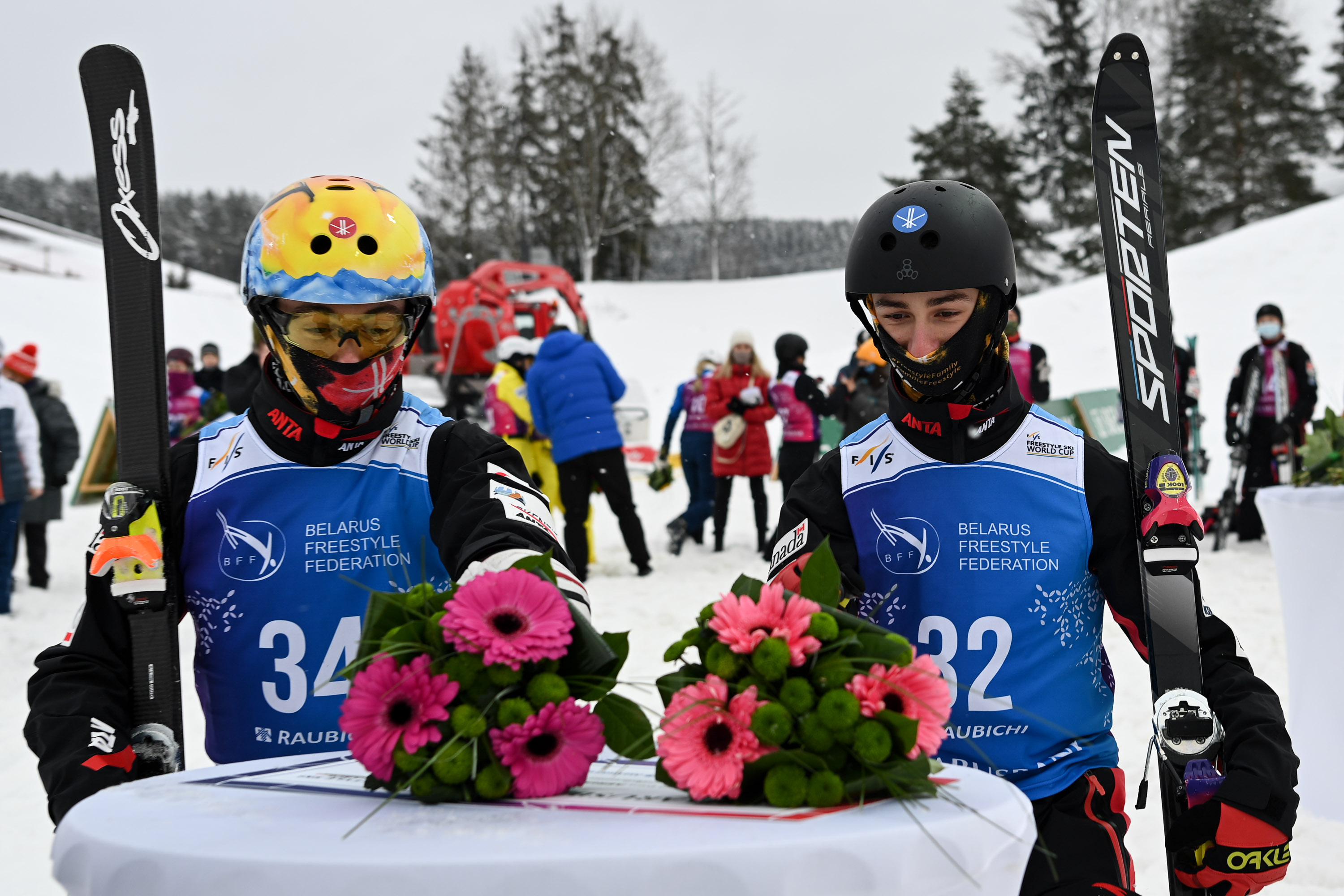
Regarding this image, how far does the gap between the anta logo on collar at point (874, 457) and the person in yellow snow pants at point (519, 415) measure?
6594 mm

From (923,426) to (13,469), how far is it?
832 cm

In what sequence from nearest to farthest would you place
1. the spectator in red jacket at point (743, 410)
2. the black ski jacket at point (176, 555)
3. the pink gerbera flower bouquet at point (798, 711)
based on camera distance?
the pink gerbera flower bouquet at point (798, 711), the black ski jacket at point (176, 555), the spectator in red jacket at point (743, 410)

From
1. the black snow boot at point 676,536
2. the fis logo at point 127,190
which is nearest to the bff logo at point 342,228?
the fis logo at point 127,190

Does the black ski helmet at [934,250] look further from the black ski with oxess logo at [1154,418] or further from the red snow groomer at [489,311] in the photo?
the red snow groomer at [489,311]

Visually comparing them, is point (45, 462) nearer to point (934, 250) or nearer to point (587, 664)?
point (934, 250)

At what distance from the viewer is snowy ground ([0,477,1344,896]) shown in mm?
4016

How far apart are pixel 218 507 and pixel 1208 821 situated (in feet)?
7.08

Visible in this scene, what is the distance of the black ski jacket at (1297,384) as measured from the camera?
31.3 feet

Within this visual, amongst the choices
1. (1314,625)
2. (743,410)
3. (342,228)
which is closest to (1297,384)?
(743,410)

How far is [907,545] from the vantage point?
234 cm

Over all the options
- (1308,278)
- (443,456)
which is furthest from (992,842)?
(1308,278)

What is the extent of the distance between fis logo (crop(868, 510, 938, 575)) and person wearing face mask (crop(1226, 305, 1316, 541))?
8623mm

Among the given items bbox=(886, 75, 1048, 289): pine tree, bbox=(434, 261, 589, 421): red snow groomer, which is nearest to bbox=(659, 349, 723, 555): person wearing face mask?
bbox=(434, 261, 589, 421): red snow groomer

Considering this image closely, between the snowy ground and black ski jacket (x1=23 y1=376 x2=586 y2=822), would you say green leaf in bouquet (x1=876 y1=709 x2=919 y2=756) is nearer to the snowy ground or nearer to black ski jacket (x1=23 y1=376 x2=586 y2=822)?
the snowy ground
